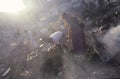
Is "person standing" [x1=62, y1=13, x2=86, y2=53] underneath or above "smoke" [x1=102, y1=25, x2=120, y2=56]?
above

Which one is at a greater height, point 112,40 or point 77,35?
point 77,35

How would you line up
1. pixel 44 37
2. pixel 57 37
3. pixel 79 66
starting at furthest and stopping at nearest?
pixel 44 37, pixel 57 37, pixel 79 66

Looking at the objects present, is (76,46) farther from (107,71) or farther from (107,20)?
(107,20)

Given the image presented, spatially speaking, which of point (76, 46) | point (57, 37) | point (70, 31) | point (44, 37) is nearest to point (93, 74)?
point (76, 46)

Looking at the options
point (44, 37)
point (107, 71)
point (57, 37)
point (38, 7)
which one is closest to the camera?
point (107, 71)

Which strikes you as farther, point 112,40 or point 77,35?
point 77,35

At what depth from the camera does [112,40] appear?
6.89 m

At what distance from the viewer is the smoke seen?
6273 millimetres

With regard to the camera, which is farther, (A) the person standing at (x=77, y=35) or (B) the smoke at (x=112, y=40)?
(A) the person standing at (x=77, y=35)

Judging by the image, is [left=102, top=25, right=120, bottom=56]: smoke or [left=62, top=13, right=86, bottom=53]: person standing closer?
[left=102, top=25, right=120, bottom=56]: smoke

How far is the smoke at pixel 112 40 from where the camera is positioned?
6.27 meters

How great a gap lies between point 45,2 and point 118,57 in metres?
22.3

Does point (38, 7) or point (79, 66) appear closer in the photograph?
point (79, 66)

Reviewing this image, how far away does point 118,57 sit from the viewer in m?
6.01
